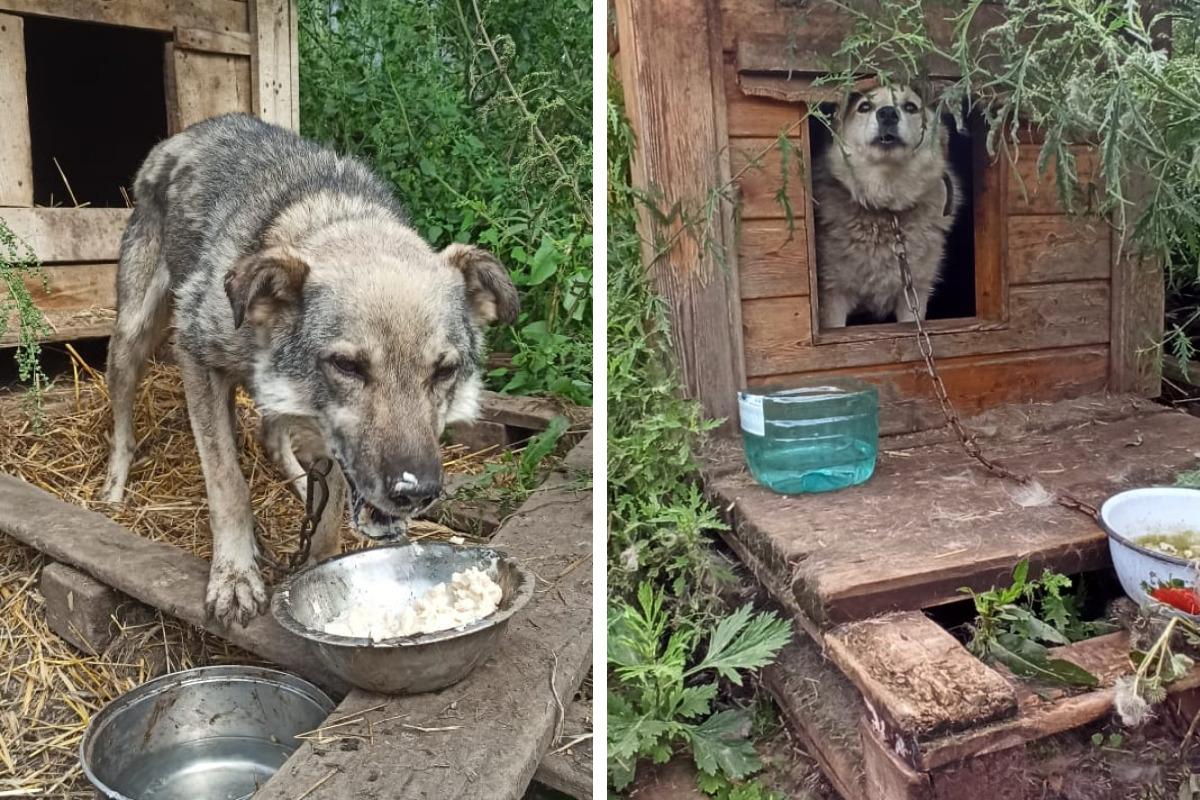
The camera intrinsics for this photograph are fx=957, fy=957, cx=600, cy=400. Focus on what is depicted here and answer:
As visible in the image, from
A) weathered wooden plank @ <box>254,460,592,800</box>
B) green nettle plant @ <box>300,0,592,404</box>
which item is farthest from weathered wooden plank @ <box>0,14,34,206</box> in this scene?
weathered wooden plank @ <box>254,460,592,800</box>

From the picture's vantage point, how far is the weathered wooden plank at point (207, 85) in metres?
2.35

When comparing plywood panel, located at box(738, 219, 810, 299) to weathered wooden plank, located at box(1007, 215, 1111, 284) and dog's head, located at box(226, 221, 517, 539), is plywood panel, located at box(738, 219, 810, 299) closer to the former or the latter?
weathered wooden plank, located at box(1007, 215, 1111, 284)

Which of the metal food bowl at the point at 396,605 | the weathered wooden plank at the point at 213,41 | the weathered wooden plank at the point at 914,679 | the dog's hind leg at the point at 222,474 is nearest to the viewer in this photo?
the weathered wooden plank at the point at 914,679

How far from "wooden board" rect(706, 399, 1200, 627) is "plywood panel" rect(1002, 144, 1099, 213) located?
0.25 m

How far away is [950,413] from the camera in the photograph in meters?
1.07

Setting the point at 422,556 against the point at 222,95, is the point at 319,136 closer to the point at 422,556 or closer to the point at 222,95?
the point at 222,95

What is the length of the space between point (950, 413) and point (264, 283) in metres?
0.95

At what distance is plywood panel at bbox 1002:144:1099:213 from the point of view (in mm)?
1017

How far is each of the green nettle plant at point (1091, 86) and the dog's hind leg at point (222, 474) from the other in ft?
3.72

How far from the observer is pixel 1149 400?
1.09 m

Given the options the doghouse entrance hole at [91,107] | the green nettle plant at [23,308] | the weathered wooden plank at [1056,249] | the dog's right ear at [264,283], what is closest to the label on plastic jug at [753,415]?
the weathered wooden plank at [1056,249]

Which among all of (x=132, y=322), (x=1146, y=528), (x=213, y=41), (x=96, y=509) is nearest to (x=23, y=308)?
(x=132, y=322)

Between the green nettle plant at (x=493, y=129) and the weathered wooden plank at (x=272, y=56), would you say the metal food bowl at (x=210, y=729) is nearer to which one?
the green nettle plant at (x=493, y=129)

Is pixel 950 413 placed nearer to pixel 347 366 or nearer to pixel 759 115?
pixel 759 115
